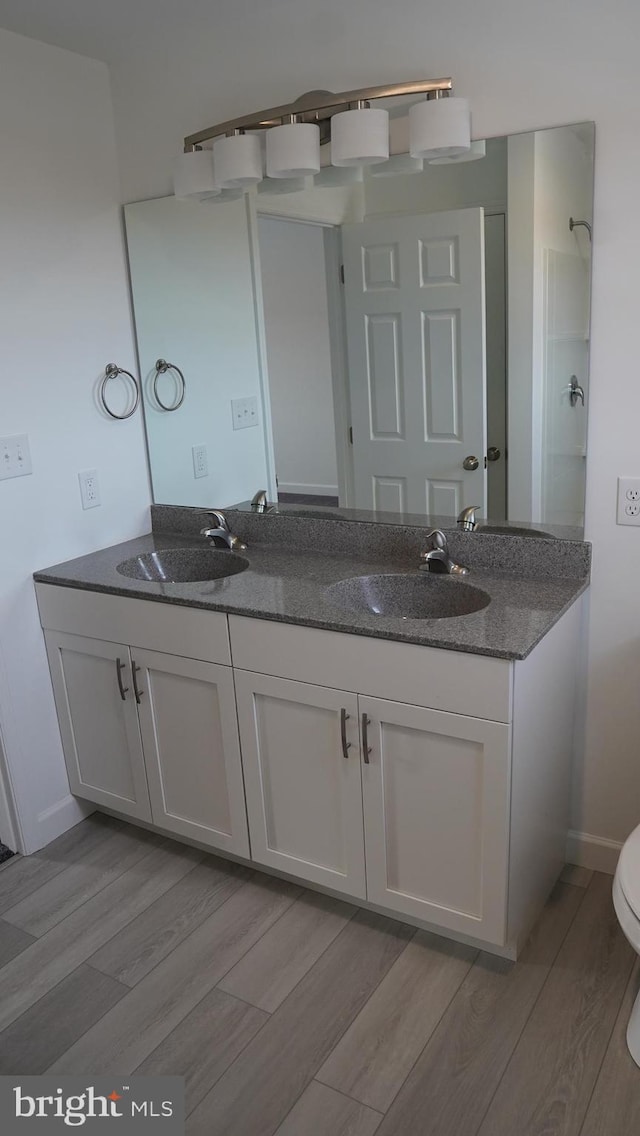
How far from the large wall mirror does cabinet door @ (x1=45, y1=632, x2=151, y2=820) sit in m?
0.65

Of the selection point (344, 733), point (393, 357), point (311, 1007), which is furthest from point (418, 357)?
point (311, 1007)

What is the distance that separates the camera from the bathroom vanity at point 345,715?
1.82 m

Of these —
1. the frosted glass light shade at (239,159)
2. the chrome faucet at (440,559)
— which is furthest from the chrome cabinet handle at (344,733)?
the frosted glass light shade at (239,159)

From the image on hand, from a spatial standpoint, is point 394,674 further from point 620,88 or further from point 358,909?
point 620,88

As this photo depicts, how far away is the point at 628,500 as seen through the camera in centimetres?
201

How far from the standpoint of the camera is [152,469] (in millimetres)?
2816

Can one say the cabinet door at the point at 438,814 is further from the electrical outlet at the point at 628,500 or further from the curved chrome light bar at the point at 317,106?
the curved chrome light bar at the point at 317,106

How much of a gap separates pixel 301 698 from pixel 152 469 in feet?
3.81

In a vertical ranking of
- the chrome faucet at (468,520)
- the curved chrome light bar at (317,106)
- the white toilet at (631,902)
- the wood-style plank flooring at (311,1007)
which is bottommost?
the wood-style plank flooring at (311,1007)

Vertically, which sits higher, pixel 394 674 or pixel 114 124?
pixel 114 124

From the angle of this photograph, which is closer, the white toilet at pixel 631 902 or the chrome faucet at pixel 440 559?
the white toilet at pixel 631 902

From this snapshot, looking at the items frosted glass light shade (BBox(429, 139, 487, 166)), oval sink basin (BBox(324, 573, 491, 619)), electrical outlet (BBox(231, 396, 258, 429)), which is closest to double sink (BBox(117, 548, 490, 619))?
oval sink basin (BBox(324, 573, 491, 619))

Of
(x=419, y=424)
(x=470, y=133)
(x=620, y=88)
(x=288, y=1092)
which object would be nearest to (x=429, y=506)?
(x=419, y=424)

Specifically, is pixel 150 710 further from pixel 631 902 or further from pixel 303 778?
pixel 631 902
